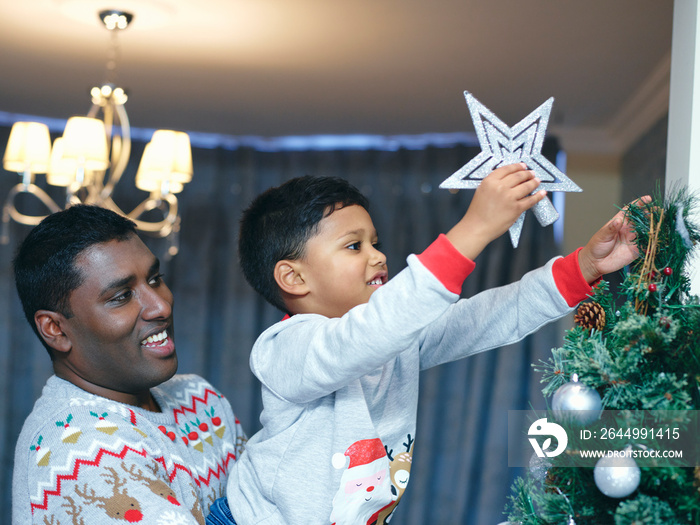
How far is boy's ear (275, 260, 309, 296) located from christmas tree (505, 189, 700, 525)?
545 millimetres

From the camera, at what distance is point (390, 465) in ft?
4.10

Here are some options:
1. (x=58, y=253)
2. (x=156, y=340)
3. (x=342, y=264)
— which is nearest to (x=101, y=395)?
(x=156, y=340)

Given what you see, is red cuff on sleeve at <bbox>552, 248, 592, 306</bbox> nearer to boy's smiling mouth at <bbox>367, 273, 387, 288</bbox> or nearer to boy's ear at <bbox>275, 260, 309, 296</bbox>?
boy's smiling mouth at <bbox>367, 273, 387, 288</bbox>

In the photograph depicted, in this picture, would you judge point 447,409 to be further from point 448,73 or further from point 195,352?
point 448,73

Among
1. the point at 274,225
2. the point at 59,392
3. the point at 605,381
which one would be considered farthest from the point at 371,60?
the point at 605,381

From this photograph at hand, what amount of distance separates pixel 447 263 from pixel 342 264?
Answer: 1.25 ft

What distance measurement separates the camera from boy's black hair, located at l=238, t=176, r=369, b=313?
4.28ft

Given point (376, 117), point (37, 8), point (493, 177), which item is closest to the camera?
point (493, 177)

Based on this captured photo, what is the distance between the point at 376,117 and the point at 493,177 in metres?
2.84

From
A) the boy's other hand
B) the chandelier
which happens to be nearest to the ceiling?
the chandelier

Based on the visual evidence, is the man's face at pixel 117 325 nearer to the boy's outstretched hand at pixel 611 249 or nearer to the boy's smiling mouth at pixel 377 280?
the boy's smiling mouth at pixel 377 280

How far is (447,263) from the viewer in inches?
35.9

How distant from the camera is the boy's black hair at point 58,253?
1258 millimetres

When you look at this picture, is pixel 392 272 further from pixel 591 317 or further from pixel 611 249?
pixel 591 317
